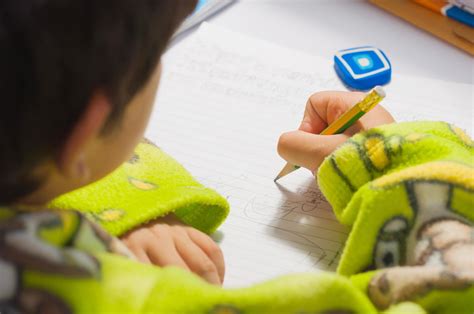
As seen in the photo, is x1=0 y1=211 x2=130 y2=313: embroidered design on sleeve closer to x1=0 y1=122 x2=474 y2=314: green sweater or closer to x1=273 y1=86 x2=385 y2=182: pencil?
x1=0 y1=122 x2=474 y2=314: green sweater

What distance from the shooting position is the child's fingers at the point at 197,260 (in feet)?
1.68

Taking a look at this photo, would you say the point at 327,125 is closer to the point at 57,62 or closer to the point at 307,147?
the point at 307,147

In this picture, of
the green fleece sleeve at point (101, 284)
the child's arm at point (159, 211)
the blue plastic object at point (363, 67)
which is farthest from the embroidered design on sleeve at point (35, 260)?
the blue plastic object at point (363, 67)

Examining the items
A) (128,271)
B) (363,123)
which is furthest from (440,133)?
(128,271)

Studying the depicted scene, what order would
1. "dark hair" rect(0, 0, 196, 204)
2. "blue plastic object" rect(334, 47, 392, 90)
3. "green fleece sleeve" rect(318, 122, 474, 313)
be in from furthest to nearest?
1. "blue plastic object" rect(334, 47, 392, 90)
2. "green fleece sleeve" rect(318, 122, 474, 313)
3. "dark hair" rect(0, 0, 196, 204)

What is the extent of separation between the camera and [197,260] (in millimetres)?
515

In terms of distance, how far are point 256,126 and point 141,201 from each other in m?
0.19

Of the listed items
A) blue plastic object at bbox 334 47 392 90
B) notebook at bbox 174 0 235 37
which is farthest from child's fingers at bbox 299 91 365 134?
notebook at bbox 174 0 235 37

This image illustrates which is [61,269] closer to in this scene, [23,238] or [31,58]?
[23,238]

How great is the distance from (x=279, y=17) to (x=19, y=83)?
0.59 meters

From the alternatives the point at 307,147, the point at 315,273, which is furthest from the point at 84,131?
the point at 307,147

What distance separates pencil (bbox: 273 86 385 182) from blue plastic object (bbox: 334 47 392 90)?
0.16 metres

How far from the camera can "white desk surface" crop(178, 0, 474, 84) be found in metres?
0.78

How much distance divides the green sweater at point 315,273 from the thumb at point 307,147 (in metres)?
0.04
